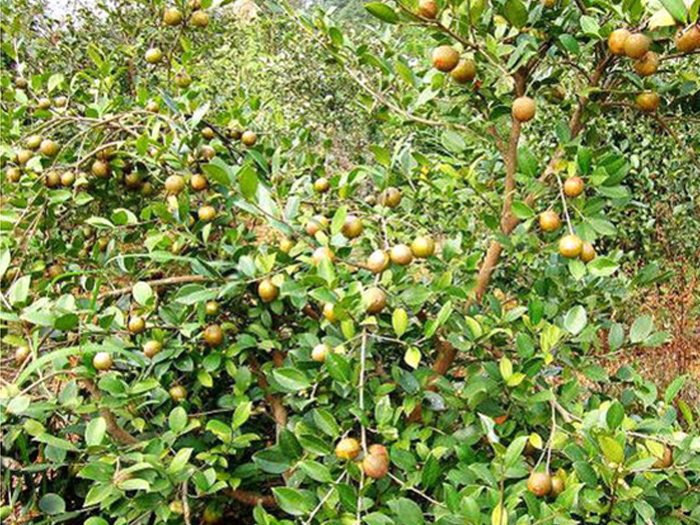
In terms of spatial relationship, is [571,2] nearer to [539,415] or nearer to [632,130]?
[539,415]

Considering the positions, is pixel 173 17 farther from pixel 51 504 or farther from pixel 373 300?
pixel 51 504

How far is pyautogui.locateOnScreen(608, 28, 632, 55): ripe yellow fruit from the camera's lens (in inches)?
35.6

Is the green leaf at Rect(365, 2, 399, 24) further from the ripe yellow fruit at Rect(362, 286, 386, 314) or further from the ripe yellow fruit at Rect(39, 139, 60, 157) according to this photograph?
the ripe yellow fruit at Rect(39, 139, 60, 157)

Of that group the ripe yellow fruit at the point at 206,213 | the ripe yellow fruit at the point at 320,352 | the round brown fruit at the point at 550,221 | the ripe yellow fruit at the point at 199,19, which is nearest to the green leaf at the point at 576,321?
the round brown fruit at the point at 550,221

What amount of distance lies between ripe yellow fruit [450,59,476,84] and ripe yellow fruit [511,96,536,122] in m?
0.08

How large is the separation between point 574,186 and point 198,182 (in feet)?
1.92

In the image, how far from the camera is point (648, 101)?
3.29 feet

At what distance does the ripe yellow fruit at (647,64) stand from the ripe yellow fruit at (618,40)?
27mm

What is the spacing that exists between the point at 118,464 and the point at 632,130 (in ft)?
10.2

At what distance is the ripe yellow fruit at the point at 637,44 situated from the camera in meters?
0.89

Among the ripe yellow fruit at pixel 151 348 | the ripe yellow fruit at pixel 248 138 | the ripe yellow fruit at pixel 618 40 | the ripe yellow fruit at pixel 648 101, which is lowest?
the ripe yellow fruit at pixel 151 348

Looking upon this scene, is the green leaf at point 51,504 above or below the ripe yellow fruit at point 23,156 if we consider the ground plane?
Result: below

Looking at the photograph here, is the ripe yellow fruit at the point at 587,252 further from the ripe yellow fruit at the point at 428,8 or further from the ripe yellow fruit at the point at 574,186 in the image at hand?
the ripe yellow fruit at the point at 428,8

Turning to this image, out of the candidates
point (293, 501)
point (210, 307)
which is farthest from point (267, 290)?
point (293, 501)
